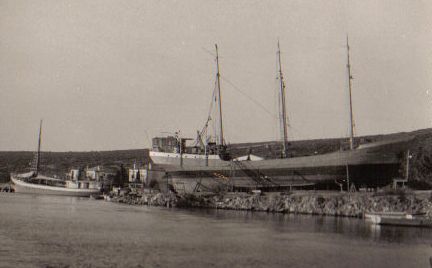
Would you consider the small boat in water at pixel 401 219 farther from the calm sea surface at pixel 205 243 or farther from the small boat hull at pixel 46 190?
the small boat hull at pixel 46 190

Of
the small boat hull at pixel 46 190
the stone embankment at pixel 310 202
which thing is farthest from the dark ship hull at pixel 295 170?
the small boat hull at pixel 46 190

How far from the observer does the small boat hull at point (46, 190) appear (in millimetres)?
107750

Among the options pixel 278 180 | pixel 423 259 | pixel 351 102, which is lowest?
pixel 423 259

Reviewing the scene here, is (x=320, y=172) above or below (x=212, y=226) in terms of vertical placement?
above

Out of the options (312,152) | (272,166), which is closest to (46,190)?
(272,166)

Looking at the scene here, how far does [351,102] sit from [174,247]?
130ft

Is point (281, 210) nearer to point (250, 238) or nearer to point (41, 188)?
point (250, 238)

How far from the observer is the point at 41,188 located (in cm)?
11562

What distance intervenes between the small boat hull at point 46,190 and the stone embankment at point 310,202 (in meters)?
32.9

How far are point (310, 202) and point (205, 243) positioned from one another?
2857 cm

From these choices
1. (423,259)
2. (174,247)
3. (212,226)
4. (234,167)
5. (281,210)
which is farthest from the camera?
(234,167)

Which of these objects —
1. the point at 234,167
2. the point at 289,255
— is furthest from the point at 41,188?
the point at 289,255

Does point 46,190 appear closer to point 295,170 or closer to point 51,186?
point 51,186

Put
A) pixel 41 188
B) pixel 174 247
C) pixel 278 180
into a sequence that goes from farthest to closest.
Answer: pixel 41 188, pixel 278 180, pixel 174 247
